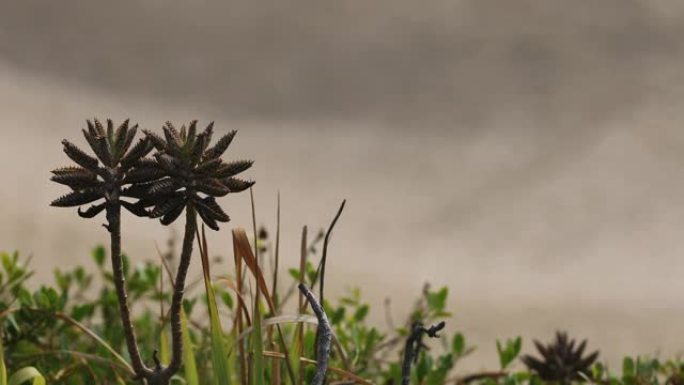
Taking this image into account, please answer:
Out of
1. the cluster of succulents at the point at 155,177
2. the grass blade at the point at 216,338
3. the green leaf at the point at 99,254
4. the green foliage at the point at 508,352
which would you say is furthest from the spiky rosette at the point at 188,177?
the green leaf at the point at 99,254

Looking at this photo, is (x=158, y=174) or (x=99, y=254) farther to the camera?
(x=99, y=254)

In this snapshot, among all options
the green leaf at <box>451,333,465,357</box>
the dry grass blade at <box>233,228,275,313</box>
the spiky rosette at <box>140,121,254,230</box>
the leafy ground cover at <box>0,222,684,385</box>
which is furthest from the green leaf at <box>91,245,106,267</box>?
the spiky rosette at <box>140,121,254,230</box>

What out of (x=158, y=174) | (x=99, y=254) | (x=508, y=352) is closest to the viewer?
(x=158, y=174)

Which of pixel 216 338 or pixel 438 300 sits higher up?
pixel 438 300

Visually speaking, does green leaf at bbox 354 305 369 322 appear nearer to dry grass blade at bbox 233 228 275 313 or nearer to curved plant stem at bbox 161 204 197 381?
dry grass blade at bbox 233 228 275 313

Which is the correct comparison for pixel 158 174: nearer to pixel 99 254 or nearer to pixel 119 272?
pixel 119 272

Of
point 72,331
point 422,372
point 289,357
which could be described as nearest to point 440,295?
point 422,372

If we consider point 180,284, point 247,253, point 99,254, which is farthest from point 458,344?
point 180,284
